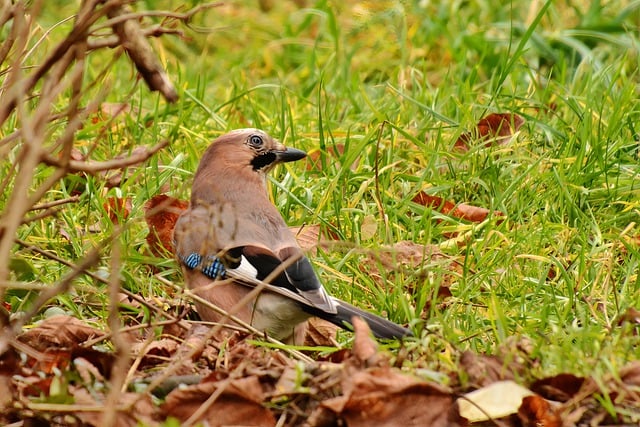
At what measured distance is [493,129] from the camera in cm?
593

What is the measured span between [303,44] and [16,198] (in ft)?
18.3

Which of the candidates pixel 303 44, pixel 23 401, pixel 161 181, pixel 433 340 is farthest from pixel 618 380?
pixel 303 44

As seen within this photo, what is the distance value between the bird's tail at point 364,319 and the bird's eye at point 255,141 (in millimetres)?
1115

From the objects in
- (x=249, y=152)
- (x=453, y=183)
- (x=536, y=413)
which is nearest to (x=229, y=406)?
(x=536, y=413)

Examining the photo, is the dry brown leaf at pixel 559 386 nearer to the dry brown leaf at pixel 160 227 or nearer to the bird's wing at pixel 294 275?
the bird's wing at pixel 294 275

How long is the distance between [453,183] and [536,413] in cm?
228

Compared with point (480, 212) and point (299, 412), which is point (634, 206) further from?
point (299, 412)

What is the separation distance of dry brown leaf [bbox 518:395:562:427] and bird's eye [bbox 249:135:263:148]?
7.76 ft

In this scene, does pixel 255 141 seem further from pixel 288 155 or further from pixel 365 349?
pixel 365 349

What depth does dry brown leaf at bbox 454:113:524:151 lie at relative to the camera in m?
5.83

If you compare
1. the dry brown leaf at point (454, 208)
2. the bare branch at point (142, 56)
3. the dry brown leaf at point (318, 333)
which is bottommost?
the dry brown leaf at point (318, 333)

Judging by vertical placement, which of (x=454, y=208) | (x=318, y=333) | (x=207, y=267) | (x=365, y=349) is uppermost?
(x=365, y=349)

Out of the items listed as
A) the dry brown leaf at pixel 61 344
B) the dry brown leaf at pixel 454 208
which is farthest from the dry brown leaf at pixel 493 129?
the dry brown leaf at pixel 61 344

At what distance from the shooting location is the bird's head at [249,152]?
5305mm
